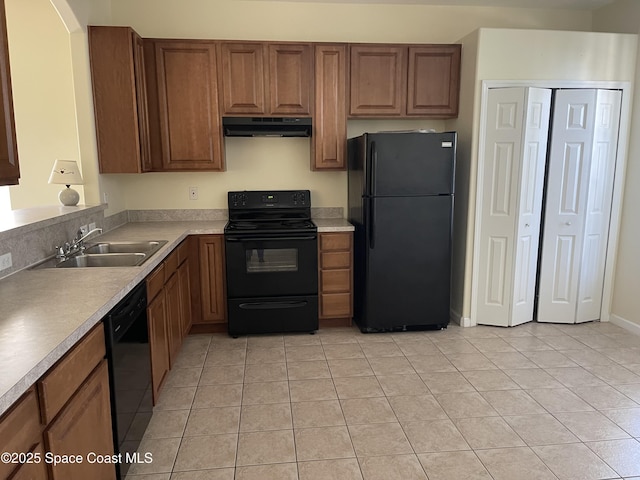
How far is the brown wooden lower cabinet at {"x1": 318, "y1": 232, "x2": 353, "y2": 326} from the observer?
148 inches

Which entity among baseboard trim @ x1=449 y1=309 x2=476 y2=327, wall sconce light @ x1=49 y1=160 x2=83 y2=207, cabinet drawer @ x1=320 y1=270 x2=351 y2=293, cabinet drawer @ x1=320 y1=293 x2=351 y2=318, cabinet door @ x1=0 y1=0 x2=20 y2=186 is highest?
cabinet door @ x1=0 y1=0 x2=20 y2=186

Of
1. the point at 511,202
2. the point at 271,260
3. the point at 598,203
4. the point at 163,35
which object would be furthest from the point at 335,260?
the point at 163,35

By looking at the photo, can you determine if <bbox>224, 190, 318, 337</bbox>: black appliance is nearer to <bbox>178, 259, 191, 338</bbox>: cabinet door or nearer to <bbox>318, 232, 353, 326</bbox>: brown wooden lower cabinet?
<bbox>318, 232, 353, 326</bbox>: brown wooden lower cabinet

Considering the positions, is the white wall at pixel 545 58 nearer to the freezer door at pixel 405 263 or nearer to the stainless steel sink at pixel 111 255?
the freezer door at pixel 405 263

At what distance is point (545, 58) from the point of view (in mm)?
3615

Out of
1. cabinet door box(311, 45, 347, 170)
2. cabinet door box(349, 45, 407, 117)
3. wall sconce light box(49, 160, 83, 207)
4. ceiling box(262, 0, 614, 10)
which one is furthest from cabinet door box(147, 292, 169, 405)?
ceiling box(262, 0, 614, 10)

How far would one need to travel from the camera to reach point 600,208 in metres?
3.85

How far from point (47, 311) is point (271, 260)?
2.13 metres

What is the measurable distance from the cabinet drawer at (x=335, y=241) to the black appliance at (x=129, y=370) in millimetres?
1719

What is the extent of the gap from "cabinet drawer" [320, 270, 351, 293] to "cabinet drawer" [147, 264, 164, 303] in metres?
1.45

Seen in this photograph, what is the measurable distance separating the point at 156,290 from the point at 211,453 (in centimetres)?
92

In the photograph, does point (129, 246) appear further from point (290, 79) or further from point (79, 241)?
point (290, 79)

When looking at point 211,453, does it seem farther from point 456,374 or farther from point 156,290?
point 456,374

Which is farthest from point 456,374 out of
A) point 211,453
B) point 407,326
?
point 211,453
